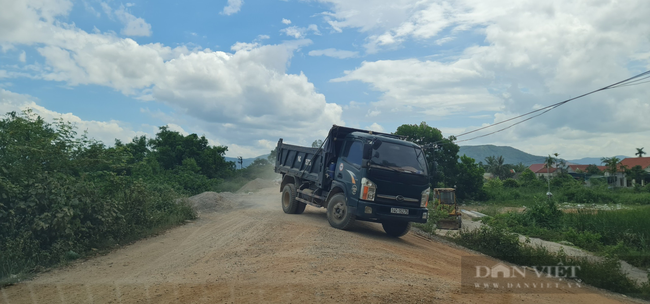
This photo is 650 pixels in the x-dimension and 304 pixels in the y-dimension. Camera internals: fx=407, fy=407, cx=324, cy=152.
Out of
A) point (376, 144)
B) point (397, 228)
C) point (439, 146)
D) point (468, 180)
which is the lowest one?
point (397, 228)

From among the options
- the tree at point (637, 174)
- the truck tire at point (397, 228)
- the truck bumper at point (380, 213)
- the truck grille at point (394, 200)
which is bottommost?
the truck tire at point (397, 228)

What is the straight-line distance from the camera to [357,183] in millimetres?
10320

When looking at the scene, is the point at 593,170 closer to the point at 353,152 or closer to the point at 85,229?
the point at 353,152

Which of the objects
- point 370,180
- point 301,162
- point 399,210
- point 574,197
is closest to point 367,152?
point 370,180

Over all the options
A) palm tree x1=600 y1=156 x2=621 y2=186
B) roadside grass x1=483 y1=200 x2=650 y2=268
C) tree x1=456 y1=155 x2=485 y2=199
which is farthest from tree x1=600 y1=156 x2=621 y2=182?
roadside grass x1=483 y1=200 x2=650 y2=268

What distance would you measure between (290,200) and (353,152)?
3.93 meters

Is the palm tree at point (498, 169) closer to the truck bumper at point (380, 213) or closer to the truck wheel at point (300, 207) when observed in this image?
the truck wheel at point (300, 207)

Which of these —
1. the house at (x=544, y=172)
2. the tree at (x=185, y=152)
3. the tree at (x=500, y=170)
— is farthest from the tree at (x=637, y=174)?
the tree at (x=185, y=152)

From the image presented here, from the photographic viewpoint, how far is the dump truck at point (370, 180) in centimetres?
1017

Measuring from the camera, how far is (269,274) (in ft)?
20.8

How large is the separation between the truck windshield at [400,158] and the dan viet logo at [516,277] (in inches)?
102

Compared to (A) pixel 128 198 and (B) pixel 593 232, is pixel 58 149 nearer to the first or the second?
(A) pixel 128 198

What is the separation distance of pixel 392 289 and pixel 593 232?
16454mm

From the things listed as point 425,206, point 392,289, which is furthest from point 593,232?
point 392,289
